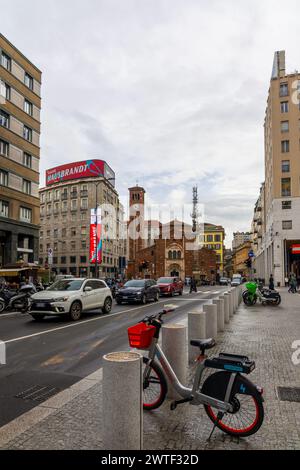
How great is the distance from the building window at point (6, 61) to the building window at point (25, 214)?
39.0 ft

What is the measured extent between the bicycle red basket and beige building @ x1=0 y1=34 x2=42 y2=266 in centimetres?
2568

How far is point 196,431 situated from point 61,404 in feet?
5.83

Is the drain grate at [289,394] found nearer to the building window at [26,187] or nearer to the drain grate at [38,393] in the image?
the drain grate at [38,393]

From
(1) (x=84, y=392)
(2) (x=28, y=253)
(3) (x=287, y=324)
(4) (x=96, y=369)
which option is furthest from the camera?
(2) (x=28, y=253)

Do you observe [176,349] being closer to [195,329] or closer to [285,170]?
[195,329]

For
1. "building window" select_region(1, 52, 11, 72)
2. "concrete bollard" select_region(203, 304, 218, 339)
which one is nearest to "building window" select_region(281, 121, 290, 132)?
"building window" select_region(1, 52, 11, 72)

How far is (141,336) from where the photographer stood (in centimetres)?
394

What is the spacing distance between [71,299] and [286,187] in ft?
129

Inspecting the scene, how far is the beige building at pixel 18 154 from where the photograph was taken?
28.2 meters

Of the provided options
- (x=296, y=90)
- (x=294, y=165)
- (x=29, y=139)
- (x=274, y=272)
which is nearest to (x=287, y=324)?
(x=29, y=139)

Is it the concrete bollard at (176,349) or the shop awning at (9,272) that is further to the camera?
the shop awning at (9,272)

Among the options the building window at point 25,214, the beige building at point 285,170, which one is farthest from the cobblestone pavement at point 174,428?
the beige building at point 285,170

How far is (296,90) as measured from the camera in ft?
146

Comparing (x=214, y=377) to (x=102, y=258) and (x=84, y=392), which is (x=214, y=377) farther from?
(x=102, y=258)
